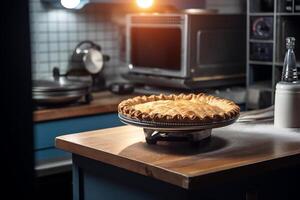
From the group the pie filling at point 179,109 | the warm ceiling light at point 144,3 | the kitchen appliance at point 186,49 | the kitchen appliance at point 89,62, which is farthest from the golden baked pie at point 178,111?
the warm ceiling light at point 144,3

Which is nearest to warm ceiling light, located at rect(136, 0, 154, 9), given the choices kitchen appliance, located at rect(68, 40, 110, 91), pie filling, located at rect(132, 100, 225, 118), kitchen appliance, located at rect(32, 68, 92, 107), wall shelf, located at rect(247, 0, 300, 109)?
kitchen appliance, located at rect(68, 40, 110, 91)

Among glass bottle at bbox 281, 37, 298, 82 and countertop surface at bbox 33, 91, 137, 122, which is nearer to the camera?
glass bottle at bbox 281, 37, 298, 82

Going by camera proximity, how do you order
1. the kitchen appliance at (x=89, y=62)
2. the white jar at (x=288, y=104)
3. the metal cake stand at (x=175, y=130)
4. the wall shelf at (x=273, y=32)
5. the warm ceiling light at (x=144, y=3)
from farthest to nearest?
the warm ceiling light at (x=144, y=3) → the kitchen appliance at (x=89, y=62) → the wall shelf at (x=273, y=32) → the white jar at (x=288, y=104) → the metal cake stand at (x=175, y=130)

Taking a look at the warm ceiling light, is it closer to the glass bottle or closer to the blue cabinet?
the blue cabinet

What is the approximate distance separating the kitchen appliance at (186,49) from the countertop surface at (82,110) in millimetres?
309

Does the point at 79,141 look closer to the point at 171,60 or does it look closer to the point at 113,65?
the point at 171,60

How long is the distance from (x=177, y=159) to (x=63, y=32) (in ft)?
6.38

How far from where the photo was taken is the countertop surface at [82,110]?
251 centimetres

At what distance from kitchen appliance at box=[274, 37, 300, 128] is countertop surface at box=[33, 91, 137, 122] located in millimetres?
1135

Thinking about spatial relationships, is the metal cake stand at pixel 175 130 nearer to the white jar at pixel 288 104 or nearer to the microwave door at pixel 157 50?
the white jar at pixel 288 104

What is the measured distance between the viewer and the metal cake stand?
141 centimetres

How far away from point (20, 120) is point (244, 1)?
3.52 meters

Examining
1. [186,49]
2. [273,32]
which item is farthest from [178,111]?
[273,32]

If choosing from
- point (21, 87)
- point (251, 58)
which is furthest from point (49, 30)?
point (21, 87)
